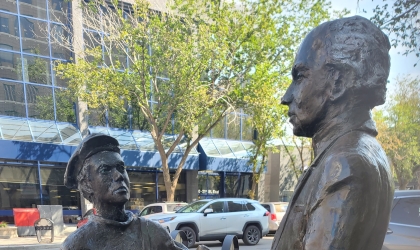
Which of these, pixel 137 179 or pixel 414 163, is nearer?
pixel 137 179

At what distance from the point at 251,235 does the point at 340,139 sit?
40.7ft

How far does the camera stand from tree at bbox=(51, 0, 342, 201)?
47.5 feet

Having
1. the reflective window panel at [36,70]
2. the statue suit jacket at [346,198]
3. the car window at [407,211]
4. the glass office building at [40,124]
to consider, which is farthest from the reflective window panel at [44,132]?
the statue suit jacket at [346,198]

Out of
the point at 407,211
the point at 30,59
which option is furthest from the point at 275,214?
the point at 30,59

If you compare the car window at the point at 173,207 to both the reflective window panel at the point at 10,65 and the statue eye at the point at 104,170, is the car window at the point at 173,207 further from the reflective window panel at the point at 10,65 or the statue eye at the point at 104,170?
the statue eye at the point at 104,170

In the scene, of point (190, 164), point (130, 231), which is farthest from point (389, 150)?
point (130, 231)

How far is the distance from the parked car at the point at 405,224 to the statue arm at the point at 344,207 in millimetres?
5169

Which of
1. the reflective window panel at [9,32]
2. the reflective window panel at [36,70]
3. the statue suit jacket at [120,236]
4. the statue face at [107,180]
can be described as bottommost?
the statue suit jacket at [120,236]

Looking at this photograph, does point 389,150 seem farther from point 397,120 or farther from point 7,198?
point 7,198

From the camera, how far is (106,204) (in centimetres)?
213

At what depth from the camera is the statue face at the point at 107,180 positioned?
83.5 inches

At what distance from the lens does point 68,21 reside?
1955 cm

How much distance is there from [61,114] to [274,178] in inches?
630

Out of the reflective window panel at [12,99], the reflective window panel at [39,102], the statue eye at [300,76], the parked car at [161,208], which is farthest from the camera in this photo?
the reflective window panel at [39,102]
